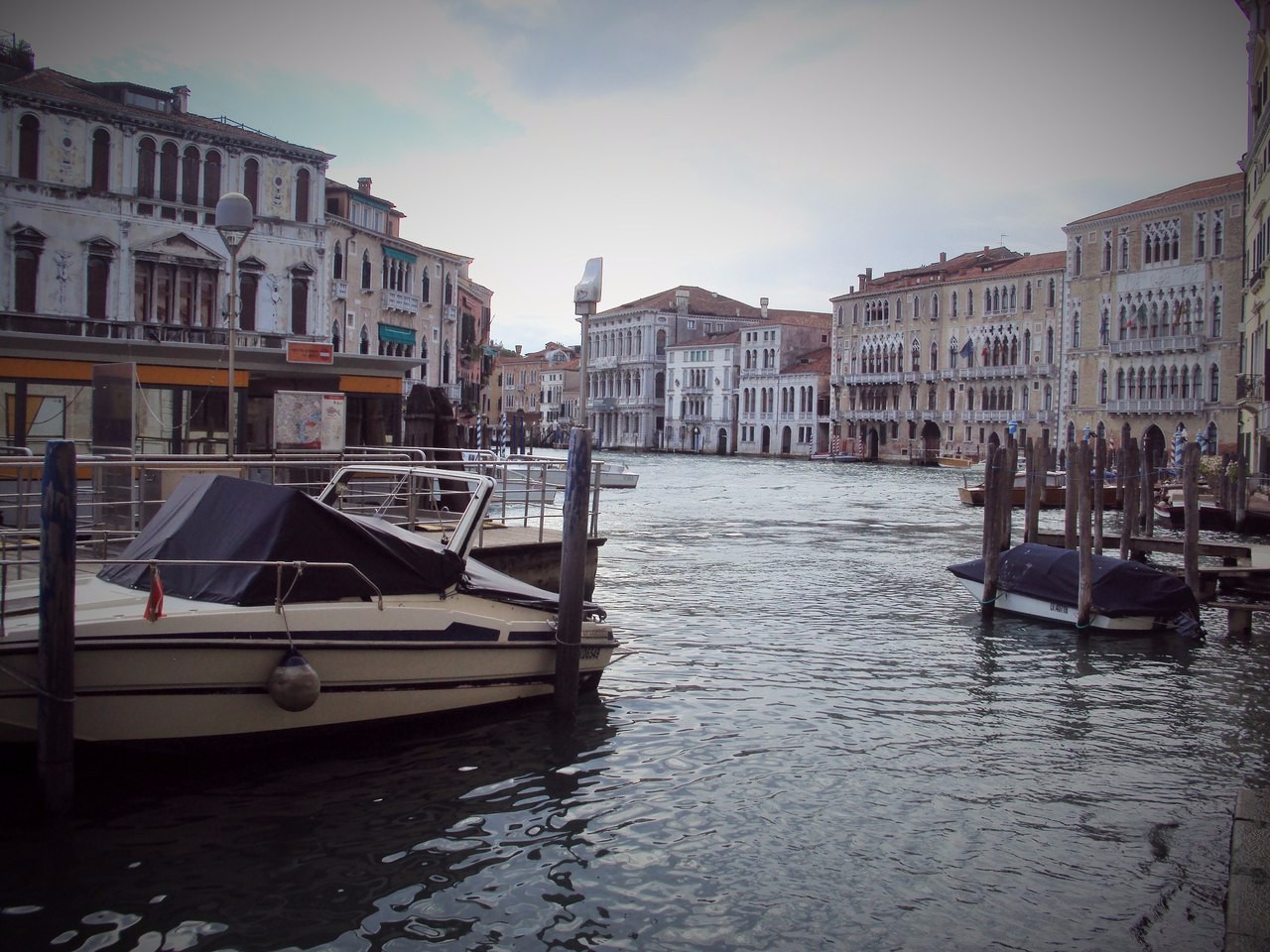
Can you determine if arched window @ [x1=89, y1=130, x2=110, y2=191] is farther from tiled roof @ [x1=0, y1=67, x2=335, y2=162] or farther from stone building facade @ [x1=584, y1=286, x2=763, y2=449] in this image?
stone building facade @ [x1=584, y1=286, x2=763, y2=449]

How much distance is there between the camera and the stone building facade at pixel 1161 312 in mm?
55656

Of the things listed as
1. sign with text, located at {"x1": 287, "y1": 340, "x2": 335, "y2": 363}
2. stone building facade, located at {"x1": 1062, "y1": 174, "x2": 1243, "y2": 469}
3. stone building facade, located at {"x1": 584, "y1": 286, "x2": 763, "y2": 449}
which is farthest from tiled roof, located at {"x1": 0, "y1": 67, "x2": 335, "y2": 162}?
stone building facade, located at {"x1": 584, "y1": 286, "x2": 763, "y2": 449}

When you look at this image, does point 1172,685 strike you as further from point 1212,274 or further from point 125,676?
point 1212,274

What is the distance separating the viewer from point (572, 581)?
8.51 meters

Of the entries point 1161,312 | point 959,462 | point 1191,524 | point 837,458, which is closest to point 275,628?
point 1191,524

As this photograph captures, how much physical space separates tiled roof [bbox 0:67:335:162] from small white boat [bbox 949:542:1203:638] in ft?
77.4

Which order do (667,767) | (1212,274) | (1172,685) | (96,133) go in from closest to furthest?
(667,767) < (1172,685) < (96,133) < (1212,274)

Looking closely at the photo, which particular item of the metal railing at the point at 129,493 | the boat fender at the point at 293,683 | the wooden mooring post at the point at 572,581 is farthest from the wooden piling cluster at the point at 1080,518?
the boat fender at the point at 293,683

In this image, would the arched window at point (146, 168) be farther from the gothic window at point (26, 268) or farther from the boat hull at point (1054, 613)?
the boat hull at point (1054, 613)

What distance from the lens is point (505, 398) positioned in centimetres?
12912

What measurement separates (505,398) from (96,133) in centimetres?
10080

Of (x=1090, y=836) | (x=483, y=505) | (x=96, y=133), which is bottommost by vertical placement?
(x=1090, y=836)

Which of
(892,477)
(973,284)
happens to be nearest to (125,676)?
(892,477)

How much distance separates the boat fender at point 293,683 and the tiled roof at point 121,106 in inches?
994
